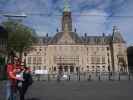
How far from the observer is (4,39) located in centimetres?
5350

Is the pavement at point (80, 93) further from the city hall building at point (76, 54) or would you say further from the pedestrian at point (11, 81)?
the city hall building at point (76, 54)

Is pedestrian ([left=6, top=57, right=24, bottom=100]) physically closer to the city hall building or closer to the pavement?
the pavement

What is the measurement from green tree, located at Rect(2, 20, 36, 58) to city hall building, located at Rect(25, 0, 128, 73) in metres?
46.7

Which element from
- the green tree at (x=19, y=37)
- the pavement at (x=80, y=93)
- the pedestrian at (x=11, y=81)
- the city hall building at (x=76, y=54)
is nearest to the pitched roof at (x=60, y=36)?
the city hall building at (x=76, y=54)

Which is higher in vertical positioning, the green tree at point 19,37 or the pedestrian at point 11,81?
the green tree at point 19,37

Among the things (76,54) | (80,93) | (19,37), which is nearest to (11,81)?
(80,93)

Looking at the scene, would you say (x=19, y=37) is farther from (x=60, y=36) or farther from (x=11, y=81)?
(x=60, y=36)

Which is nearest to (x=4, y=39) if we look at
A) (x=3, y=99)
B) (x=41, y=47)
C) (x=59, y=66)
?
(x=3, y=99)

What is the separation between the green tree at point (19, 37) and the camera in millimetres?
56875

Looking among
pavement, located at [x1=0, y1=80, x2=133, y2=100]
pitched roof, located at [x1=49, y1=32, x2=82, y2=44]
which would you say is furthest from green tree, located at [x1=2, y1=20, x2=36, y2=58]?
pitched roof, located at [x1=49, y1=32, x2=82, y2=44]

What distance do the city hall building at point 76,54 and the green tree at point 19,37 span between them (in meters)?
46.7

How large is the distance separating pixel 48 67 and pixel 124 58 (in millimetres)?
32699

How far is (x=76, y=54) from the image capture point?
11050 cm

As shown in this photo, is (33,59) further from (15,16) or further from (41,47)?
(15,16)
